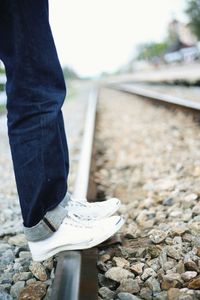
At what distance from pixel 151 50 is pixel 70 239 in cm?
10182

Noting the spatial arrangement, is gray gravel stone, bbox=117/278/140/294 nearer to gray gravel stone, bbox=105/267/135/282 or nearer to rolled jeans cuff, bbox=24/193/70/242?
gray gravel stone, bbox=105/267/135/282

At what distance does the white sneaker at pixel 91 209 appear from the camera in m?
1.77

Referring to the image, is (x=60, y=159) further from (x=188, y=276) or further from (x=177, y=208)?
(x=177, y=208)

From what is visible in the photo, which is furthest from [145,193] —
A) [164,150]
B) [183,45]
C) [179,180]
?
[183,45]

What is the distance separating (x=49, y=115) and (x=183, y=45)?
8384 centimetres

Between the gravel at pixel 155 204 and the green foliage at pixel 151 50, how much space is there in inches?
3597

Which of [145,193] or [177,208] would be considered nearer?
[177,208]

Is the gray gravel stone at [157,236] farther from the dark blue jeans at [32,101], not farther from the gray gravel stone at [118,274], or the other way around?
the dark blue jeans at [32,101]

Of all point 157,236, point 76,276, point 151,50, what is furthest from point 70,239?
point 151,50

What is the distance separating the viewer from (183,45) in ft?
266

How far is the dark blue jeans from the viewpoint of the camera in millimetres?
1461

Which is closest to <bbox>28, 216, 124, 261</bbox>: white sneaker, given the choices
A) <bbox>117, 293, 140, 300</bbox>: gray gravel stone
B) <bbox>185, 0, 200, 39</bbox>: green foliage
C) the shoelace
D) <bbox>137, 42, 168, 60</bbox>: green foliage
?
the shoelace

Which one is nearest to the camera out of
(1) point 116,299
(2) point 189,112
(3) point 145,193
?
(1) point 116,299

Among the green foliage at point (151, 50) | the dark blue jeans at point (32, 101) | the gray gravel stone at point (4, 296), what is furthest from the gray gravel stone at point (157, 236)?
the green foliage at point (151, 50)
